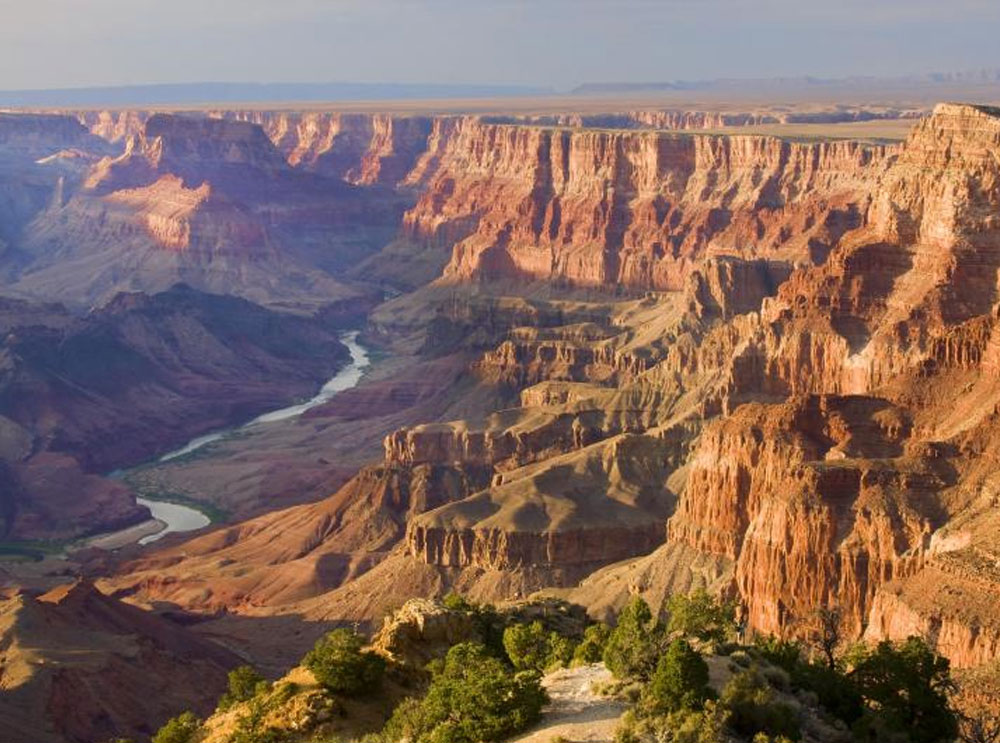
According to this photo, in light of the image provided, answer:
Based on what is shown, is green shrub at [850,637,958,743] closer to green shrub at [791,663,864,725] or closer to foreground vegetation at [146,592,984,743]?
foreground vegetation at [146,592,984,743]

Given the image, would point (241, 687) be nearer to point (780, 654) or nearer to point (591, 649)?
point (591, 649)

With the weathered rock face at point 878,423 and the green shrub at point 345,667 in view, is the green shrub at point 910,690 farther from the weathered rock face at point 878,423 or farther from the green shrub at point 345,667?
the weathered rock face at point 878,423

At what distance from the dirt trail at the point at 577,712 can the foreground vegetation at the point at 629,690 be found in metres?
0.42

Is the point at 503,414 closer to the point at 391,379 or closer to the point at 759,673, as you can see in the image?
the point at 391,379

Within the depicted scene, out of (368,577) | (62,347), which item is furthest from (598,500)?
(62,347)

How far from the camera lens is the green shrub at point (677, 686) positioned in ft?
127

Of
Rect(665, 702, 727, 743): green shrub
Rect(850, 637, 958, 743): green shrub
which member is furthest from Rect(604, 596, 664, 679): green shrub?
Rect(850, 637, 958, 743): green shrub

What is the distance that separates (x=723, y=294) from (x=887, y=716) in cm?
10325

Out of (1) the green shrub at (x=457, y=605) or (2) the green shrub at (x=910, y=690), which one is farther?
(1) the green shrub at (x=457, y=605)

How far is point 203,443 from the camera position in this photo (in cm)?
16225

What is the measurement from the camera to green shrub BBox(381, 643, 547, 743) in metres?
40.2

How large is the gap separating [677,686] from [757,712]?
180cm

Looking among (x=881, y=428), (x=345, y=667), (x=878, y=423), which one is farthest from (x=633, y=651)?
(x=878, y=423)

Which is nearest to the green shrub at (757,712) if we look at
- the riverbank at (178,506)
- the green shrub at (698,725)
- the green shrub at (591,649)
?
the green shrub at (698,725)
